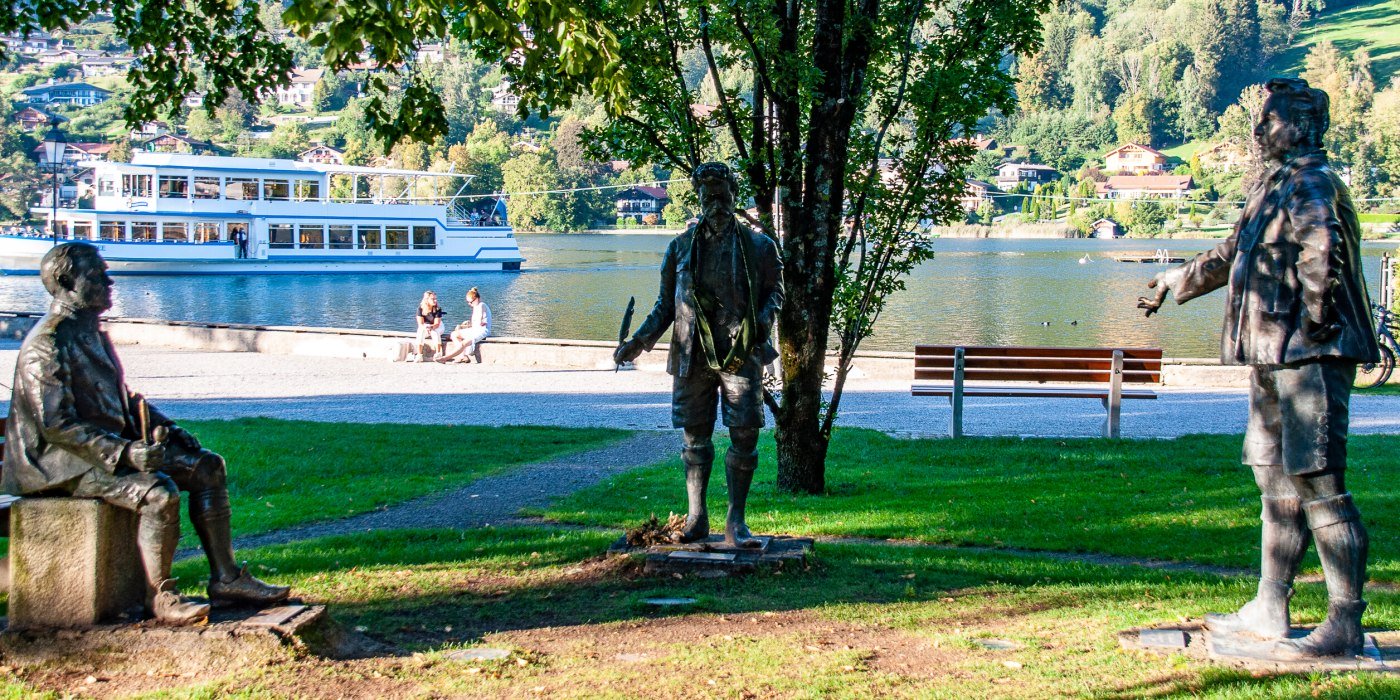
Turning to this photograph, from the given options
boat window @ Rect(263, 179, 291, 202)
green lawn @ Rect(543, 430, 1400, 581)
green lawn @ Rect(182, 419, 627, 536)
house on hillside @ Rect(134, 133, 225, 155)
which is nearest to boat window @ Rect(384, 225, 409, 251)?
boat window @ Rect(263, 179, 291, 202)

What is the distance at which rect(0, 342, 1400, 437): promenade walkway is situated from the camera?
14633 millimetres

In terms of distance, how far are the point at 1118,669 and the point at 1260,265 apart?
1.64m

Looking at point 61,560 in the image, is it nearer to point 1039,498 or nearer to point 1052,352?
point 1039,498

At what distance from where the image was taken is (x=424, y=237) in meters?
70.6

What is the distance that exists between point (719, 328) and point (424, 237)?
A: 65630 mm

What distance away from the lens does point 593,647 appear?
564cm

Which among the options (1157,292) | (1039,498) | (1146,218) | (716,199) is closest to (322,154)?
(1146,218)

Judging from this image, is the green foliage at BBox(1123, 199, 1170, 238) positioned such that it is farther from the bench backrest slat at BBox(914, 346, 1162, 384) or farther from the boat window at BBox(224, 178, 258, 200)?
the bench backrest slat at BBox(914, 346, 1162, 384)

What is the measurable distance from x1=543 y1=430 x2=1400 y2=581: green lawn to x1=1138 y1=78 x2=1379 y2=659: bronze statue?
6.72ft

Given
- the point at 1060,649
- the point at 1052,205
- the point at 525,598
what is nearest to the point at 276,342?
the point at 525,598

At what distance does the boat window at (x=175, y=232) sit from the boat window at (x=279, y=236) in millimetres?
3859

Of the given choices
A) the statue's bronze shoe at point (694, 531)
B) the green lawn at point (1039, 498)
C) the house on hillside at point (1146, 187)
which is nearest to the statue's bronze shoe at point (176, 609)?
the statue's bronze shoe at point (694, 531)

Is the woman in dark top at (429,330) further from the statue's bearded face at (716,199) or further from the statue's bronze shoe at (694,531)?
the statue's bearded face at (716,199)

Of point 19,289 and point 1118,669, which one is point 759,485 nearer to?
point 1118,669
